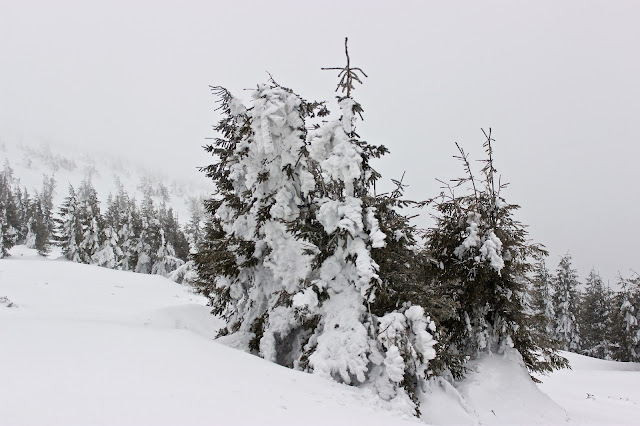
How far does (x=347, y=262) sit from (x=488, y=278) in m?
4.66

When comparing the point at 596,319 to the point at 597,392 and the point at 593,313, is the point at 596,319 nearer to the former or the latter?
the point at 593,313

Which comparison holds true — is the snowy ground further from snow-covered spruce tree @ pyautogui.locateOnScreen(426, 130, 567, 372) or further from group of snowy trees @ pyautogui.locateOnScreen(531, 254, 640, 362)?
group of snowy trees @ pyautogui.locateOnScreen(531, 254, 640, 362)

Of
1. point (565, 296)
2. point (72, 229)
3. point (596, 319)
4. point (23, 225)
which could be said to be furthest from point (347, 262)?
point (23, 225)

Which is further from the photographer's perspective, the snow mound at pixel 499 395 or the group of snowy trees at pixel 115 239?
the group of snowy trees at pixel 115 239

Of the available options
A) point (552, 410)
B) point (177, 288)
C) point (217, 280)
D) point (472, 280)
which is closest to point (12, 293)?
point (177, 288)

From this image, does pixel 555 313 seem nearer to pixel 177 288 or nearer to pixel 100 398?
pixel 177 288

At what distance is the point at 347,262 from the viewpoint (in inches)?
360

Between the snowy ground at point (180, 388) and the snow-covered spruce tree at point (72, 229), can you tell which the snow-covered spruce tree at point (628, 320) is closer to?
the snowy ground at point (180, 388)

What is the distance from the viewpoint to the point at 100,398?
431 centimetres

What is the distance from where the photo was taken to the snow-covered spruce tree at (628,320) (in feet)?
109

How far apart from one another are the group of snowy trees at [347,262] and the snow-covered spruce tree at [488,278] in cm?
4

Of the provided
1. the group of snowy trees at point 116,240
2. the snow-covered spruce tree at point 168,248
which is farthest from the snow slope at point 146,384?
the group of snowy trees at point 116,240

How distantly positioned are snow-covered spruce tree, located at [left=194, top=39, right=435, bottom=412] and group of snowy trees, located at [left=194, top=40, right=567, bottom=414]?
0.03 meters

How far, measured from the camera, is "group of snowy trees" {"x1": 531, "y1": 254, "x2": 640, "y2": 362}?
3372 centimetres
